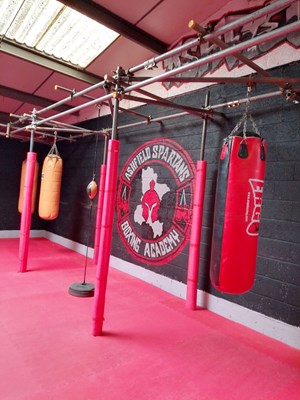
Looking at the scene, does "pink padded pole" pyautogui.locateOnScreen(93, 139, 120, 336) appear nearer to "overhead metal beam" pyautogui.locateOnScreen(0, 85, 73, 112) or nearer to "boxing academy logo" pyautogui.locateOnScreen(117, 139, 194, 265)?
"boxing academy logo" pyautogui.locateOnScreen(117, 139, 194, 265)

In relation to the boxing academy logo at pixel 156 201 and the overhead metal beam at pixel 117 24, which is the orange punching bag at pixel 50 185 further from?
the overhead metal beam at pixel 117 24

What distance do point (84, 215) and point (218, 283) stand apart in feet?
14.6

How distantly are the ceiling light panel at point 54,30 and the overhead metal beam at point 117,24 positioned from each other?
1.29 feet

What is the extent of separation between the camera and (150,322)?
9.70 ft

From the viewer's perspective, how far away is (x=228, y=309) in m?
3.24

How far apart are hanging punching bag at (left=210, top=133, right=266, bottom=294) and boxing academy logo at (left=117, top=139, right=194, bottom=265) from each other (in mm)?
1611

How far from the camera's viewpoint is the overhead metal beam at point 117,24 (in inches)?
121

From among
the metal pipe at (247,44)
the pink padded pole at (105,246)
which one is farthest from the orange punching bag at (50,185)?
the metal pipe at (247,44)

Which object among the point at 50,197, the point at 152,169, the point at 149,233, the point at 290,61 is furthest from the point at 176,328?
the point at 50,197

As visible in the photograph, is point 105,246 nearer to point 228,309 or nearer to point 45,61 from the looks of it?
point 228,309

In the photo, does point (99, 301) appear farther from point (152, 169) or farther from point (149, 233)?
point (152, 169)

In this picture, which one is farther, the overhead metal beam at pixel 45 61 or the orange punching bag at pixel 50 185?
the orange punching bag at pixel 50 185

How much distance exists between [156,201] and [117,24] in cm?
232

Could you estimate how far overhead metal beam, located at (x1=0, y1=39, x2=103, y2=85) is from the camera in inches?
153
